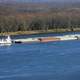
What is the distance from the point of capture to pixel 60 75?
53.3 feet

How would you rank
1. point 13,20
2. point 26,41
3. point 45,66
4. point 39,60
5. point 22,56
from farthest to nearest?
1. point 13,20
2. point 26,41
3. point 22,56
4. point 39,60
5. point 45,66

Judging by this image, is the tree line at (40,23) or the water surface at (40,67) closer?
the water surface at (40,67)

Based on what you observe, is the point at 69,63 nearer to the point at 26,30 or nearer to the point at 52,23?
the point at 26,30

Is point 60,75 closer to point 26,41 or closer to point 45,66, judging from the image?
point 45,66

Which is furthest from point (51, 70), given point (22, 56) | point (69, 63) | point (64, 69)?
point (22, 56)

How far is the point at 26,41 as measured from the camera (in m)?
33.7

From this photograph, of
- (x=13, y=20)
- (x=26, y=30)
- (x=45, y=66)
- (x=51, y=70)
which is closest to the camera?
(x=51, y=70)

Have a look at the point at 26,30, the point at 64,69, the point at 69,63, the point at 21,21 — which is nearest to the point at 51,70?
the point at 64,69

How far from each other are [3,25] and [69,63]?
33108mm

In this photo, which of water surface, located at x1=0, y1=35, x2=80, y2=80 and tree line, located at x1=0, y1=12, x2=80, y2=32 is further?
tree line, located at x1=0, y1=12, x2=80, y2=32

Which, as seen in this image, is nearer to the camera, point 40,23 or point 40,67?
point 40,67

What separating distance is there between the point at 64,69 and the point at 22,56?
5.24 m

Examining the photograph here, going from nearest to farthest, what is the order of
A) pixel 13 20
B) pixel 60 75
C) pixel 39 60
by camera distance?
pixel 60 75
pixel 39 60
pixel 13 20

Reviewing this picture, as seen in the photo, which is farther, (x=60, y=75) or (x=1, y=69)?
(x=1, y=69)
